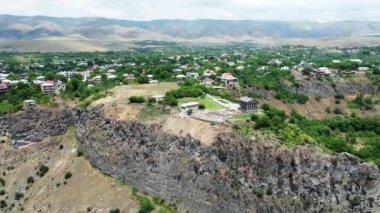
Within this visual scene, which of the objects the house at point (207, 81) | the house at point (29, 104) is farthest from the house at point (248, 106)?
the house at point (29, 104)

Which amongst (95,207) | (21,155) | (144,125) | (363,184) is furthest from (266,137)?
(21,155)

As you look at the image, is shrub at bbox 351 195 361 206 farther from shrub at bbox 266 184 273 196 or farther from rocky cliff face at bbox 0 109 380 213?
shrub at bbox 266 184 273 196

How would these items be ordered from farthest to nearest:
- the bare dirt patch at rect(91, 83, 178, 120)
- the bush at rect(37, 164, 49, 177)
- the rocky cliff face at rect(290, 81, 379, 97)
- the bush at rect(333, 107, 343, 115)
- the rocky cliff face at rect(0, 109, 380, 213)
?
the rocky cliff face at rect(290, 81, 379, 97), the bush at rect(333, 107, 343, 115), the bush at rect(37, 164, 49, 177), the bare dirt patch at rect(91, 83, 178, 120), the rocky cliff face at rect(0, 109, 380, 213)

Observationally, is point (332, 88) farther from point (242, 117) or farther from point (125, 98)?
Answer: point (242, 117)

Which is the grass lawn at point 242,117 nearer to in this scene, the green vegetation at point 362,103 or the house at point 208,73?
the green vegetation at point 362,103

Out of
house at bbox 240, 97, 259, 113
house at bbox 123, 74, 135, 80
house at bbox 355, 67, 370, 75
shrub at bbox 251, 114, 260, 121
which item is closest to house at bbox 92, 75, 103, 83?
house at bbox 123, 74, 135, 80

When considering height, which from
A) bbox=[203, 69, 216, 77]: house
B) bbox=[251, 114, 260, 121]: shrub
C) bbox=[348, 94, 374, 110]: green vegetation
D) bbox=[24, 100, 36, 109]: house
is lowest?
bbox=[348, 94, 374, 110]: green vegetation

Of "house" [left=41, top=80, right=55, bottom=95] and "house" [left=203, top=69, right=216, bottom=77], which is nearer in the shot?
"house" [left=41, top=80, right=55, bottom=95]
